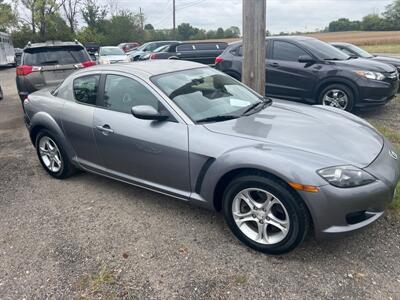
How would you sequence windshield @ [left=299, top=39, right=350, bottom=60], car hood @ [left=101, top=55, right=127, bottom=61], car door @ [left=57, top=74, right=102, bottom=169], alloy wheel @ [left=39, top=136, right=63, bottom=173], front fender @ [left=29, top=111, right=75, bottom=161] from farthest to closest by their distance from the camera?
car hood @ [left=101, top=55, right=127, bottom=61], windshield @ [left=299, top=39, right=350, bottom=60], alloy wheel @ [left=39, top=136, right=63, bottom=173], front fender @ [left=29, top=111, right=75, bottom=161], car door @ [left=57, top=74, right=102, bottom=169]

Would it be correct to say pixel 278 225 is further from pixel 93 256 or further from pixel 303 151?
pixel 93 256

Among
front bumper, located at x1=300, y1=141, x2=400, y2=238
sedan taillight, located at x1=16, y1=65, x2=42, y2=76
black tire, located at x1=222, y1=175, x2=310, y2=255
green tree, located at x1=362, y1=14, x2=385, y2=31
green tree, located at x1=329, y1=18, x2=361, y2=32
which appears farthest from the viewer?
green tree, located at x1=329, y1=18, x2=361, y2=32

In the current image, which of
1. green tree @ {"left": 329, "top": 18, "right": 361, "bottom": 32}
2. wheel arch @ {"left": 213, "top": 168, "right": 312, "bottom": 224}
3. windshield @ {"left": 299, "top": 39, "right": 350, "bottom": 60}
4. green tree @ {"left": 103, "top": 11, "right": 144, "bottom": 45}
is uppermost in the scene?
green tree @ {"left": 329, "top": 18, "right": 361, "bottom": 32}

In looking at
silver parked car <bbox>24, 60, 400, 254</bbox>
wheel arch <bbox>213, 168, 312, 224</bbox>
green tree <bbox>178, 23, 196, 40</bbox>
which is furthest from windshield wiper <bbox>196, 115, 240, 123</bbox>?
green tree <bbox>178, 23, 196, 40</bbox>

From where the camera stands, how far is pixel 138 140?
130 inches

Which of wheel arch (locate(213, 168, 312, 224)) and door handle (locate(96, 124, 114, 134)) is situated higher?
door handle (locate(96, 124, 114, 134))

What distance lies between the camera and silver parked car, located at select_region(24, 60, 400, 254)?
252 centimetres

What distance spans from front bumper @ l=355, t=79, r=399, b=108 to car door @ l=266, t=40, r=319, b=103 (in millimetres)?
910

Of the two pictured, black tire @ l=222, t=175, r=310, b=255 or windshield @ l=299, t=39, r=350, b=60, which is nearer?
black tire @ l=222, t=175, r=310, b=255

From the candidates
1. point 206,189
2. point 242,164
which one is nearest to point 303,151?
point 242,164

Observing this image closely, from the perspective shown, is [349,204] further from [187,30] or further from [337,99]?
[187,30]

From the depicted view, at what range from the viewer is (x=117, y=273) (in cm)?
268

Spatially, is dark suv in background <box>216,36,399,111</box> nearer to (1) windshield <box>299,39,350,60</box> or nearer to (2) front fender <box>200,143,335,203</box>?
(1) windshield <box>299,39,350,60</box>

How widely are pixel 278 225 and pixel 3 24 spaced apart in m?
48.5
